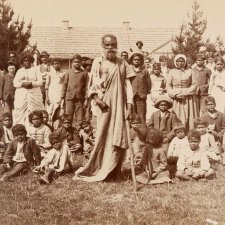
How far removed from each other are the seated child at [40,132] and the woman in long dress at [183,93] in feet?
7.19

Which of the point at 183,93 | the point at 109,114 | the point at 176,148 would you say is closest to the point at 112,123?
the point at 109,114

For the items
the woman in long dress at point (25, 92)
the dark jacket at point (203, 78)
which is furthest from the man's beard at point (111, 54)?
the dark jacket at point (203, 78)

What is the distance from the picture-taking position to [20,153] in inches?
288

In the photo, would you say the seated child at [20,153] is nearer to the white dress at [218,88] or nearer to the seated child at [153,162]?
the seated child at [153,162]

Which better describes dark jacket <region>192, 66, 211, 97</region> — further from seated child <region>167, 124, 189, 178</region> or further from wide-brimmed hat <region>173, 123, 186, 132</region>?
seated child <region>167, 124, 189, 178</region>

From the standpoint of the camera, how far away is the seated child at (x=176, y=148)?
730cm

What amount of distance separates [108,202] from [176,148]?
203cm

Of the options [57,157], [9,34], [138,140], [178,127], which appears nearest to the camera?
[57,157]

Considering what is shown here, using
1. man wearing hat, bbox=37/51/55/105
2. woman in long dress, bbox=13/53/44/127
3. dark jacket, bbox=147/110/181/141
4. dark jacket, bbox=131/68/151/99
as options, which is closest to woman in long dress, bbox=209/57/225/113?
dark jacket, bbox=131/68/151/99

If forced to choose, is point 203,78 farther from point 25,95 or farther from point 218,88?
point 25,95

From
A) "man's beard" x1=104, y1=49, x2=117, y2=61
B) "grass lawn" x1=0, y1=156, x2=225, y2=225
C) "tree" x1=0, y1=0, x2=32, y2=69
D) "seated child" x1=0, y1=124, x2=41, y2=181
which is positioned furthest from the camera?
"tree" x1=0, y1=0, x2=32, y2=69

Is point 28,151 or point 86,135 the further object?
point 86,135

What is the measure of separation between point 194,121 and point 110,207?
3058mm

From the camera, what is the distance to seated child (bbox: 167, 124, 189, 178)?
23.9 feet
